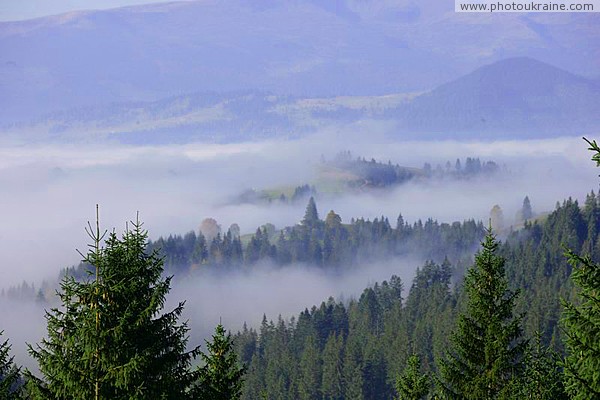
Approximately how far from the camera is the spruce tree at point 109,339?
2009 centimetres

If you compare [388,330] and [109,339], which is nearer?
[109,339]

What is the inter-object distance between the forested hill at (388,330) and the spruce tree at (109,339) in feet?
286

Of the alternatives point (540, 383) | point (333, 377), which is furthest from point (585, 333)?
point (333, 377)

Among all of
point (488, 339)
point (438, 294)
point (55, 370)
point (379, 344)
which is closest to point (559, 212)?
point (438, 294)

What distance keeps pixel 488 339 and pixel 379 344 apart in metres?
107

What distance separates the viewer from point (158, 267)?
72.2 feet

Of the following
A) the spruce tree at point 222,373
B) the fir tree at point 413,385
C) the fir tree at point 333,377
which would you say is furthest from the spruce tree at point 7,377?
the fir tree at point 333,377

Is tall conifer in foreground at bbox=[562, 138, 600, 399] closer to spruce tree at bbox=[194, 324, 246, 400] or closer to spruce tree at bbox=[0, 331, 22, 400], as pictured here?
spruce tree at bbox=[194, 324, 246, 400]

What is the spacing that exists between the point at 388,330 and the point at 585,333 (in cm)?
12278

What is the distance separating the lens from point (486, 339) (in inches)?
1118

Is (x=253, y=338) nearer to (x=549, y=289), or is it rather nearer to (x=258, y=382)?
(x=258, y=382)

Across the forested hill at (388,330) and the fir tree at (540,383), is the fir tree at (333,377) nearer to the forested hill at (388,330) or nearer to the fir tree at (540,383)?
the forested hill at (388,330)

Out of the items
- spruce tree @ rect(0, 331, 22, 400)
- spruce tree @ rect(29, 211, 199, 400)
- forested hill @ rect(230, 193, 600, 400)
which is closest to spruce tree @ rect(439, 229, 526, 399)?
spruce tree @ rect(29, 211, 199, 400)

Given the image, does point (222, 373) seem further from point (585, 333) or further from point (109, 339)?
point (585, 333)
